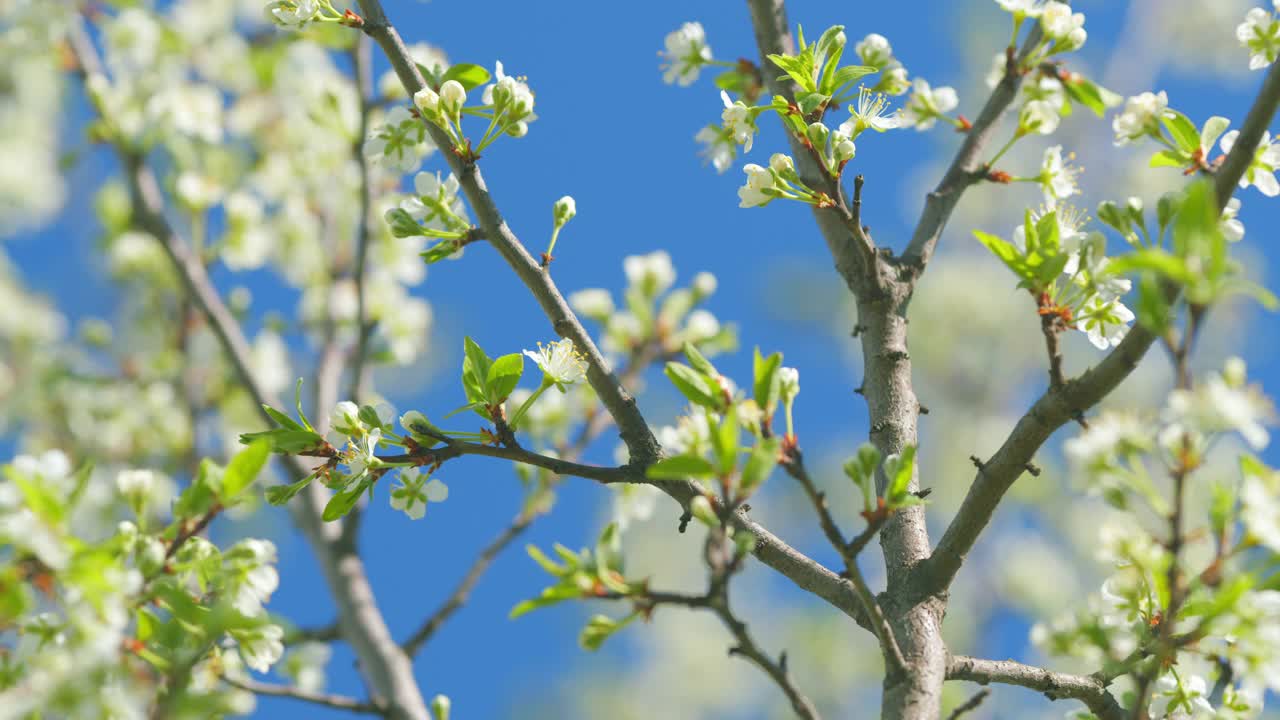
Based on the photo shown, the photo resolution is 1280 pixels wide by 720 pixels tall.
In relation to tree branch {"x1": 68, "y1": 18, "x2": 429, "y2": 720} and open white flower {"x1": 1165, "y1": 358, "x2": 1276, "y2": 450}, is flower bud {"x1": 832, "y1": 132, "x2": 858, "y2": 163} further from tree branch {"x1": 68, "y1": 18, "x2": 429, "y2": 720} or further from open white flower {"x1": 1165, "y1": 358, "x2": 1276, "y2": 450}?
tree branch {"x1": 68, "y1": 18, "x2": 429, "y2": 720}

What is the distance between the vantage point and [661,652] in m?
8.05

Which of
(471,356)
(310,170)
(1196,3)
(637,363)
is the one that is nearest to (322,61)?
(310,170)

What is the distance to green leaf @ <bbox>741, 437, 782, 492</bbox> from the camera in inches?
38.2

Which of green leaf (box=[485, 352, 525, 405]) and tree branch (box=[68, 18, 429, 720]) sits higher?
tree branch (box=[68, 18, 429, 720])

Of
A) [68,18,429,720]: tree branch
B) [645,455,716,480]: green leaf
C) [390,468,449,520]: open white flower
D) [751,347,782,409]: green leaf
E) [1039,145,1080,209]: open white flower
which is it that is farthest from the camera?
[68,18,429,720]: tree branch

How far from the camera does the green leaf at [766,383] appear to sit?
3.60 ft

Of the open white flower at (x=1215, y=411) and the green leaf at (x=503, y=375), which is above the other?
the green leaf at (x=503, y=375)

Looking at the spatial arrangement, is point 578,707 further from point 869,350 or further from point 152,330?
point 869,350

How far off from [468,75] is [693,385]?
0.56 meters

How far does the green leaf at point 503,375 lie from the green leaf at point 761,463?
0.35 m

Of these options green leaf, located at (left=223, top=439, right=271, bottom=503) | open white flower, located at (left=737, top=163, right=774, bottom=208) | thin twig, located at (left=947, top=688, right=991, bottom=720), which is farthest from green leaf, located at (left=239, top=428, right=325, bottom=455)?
thin twig, located at (left=947, top=688, right=991, bottom=720)

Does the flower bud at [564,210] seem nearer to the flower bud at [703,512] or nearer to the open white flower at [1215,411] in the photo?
the flower bud at [703,512]

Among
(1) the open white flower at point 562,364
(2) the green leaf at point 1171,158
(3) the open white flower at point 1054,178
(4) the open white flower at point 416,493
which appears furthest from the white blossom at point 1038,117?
(4) the open white flower at point 416,493

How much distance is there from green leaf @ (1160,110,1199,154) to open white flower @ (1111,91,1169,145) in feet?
0.04
